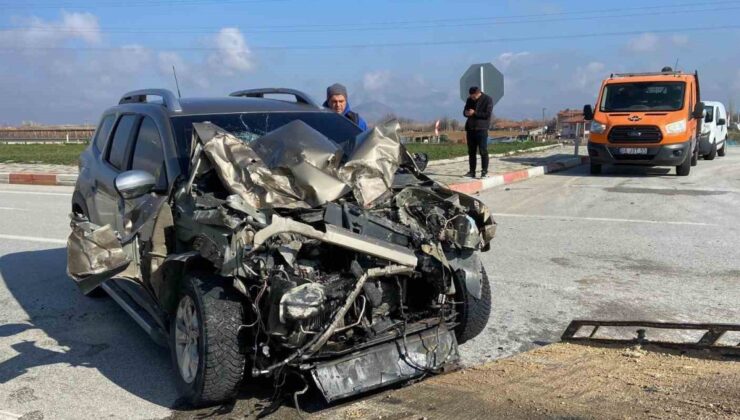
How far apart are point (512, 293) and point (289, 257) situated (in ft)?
10.0

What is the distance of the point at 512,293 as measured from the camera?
5789 millimetres

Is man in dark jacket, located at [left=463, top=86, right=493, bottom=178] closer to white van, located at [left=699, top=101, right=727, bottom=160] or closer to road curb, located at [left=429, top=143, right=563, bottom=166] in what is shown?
road curb, located at [left=429, top=143, right=563, bottom=166]

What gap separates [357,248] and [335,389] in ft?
2.43

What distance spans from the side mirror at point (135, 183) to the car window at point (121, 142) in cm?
104

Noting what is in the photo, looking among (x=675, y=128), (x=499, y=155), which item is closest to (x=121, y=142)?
(x=675, y=128)

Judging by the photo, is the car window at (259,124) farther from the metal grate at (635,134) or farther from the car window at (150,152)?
the metal grate at (635,134)

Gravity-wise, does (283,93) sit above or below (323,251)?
above

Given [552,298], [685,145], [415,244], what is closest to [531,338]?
[552,298]

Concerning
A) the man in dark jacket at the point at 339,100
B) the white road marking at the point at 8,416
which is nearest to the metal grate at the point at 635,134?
the man in dark jacket at the point at 339,100

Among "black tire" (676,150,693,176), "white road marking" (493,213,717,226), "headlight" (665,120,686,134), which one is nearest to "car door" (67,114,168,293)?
"white road marking" (493,213,717,226)

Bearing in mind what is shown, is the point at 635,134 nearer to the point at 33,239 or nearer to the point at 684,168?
the point at 684,168

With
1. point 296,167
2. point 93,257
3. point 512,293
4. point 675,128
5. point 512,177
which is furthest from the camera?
point 512,177

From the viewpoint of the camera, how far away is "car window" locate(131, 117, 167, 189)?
439 centimetres

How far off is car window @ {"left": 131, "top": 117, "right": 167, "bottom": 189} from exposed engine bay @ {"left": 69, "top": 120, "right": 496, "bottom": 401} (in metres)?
0.27
